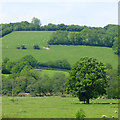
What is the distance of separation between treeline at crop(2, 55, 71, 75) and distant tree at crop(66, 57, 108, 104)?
11473 cm

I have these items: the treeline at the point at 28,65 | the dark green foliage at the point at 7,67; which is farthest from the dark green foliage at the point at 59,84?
the dark green foliage at the point at 7,67

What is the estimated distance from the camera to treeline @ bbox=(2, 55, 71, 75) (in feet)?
591

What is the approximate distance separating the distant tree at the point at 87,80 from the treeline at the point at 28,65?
115 m

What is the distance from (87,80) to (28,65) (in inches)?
4836

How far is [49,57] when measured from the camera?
19900 centimetres

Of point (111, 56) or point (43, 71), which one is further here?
point (111, 56)

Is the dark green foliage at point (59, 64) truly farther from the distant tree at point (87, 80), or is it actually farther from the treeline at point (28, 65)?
the distant tree at point (87, 80)

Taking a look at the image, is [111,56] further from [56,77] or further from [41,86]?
[41,86]

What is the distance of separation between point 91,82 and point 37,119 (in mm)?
28581

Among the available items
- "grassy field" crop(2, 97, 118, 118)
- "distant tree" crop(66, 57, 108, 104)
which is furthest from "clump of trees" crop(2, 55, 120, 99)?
"grassy field" crop(2, 97, 118, 118)

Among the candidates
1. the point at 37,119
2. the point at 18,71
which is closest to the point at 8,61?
the point at 18,71

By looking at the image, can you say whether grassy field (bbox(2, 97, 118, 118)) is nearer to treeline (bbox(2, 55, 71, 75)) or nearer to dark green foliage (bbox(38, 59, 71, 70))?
treeline (bbox(2, 55, 71, 75))

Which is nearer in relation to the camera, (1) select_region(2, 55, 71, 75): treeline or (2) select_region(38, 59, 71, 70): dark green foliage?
(1) select_region(2, 55, 71, 75): treeline

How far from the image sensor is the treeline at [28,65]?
591 ft
